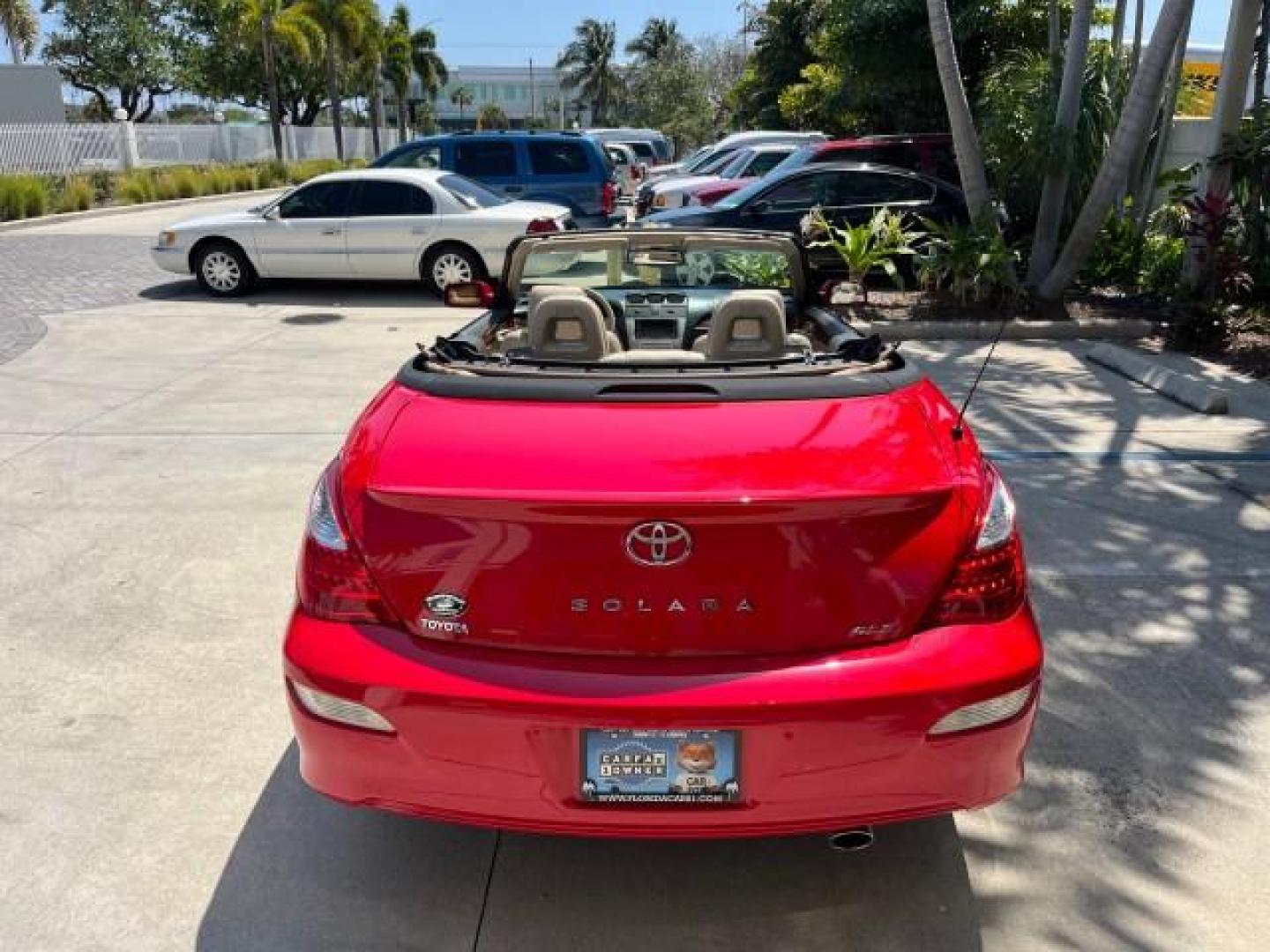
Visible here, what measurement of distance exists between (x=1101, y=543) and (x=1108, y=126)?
788cm

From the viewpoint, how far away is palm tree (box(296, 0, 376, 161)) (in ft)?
127

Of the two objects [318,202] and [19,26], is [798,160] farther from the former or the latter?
[19,26]

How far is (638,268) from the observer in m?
4.86

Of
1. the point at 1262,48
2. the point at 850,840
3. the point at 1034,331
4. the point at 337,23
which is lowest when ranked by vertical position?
the point at 1034,331

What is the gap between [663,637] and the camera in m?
2.25

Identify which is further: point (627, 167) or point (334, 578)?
point (627, 167)

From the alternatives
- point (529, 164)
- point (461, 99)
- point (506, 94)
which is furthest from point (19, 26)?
point (506, 94)

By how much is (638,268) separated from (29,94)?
35.4m

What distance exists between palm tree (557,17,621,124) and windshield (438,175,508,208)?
82.0 metres

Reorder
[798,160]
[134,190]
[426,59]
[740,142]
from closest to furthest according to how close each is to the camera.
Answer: [798,160] → [740,142] → [134,190] → [426,59]

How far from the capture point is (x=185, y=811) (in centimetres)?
294

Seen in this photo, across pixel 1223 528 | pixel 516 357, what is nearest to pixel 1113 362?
pixel 1223 528

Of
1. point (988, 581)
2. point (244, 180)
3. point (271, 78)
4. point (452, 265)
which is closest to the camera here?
point (988, 581)

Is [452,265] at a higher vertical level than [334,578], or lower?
lower
